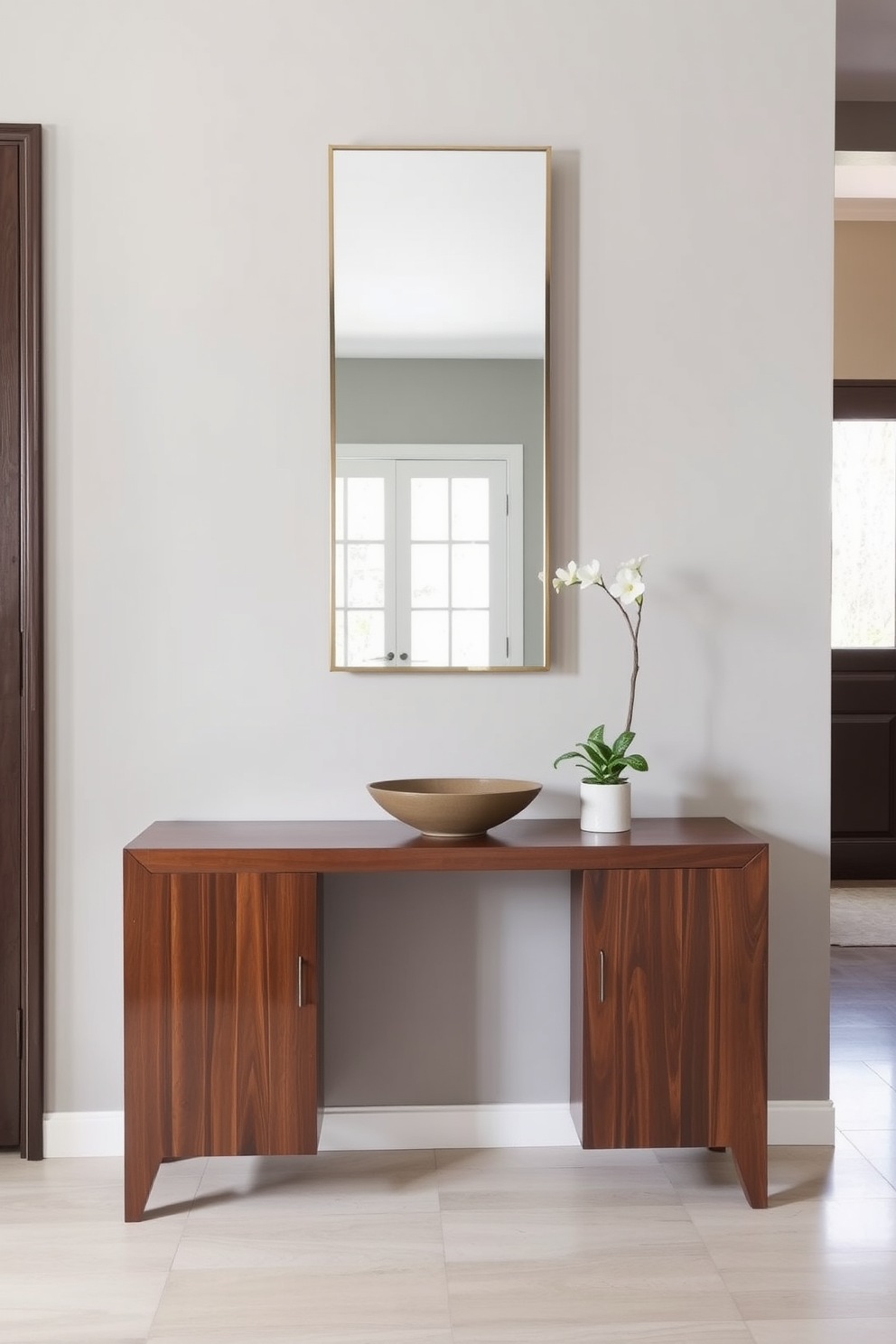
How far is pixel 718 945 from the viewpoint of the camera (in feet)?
7.80

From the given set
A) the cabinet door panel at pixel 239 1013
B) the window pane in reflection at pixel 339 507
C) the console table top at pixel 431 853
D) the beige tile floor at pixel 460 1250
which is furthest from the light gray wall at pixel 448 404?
the beige tile floor at pixel 460 1250

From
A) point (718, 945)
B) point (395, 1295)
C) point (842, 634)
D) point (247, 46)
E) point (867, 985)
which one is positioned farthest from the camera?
point (842, 634)

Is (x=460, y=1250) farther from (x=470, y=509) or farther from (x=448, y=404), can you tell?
(x=448, y=404)

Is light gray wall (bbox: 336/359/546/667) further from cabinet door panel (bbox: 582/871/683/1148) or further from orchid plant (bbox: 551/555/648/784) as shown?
cabinet door panel (bbox: 582/871/683/1148)

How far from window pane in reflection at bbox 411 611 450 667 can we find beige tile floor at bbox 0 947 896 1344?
1138mm

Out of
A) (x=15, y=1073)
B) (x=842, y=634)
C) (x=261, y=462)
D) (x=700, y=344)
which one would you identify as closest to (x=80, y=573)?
(x=261, y=462)

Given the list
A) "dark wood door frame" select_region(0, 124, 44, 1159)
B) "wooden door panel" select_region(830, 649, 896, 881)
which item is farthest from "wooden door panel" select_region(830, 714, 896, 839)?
"dark wood door frame" select_region(0, 124, 44, 1159)

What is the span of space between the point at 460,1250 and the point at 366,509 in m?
1.57

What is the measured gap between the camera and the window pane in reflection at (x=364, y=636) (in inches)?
106

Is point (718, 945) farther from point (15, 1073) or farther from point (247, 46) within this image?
point (247, 46)

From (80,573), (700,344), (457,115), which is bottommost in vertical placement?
(80,573)

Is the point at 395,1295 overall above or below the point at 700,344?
below

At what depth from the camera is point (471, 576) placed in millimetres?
2705

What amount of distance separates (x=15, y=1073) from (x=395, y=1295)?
1.12 m
